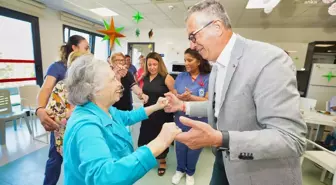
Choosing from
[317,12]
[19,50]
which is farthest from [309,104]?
[19,50]

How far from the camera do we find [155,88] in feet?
7.57

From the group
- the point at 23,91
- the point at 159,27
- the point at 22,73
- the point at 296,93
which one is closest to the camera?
the point at 296,93

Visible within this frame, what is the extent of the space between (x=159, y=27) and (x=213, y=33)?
607 centimetres

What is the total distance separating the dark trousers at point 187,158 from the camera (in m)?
2.17

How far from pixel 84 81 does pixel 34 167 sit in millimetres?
2235

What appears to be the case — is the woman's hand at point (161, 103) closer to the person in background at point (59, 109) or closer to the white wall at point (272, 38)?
the person in background at point (59, 109)

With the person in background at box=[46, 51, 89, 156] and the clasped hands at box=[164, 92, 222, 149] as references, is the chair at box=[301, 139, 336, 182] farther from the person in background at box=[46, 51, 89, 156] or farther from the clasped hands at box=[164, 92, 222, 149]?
the person in background at box=[46, 51, 89, 156]

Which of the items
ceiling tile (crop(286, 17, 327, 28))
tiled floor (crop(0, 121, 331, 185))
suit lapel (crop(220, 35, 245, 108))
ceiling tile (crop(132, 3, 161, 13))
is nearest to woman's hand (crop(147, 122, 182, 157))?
suit lapel (crop(220, 35, 245, 108))

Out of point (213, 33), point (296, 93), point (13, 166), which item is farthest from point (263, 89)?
point (13, 166)

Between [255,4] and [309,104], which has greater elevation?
[255,4]

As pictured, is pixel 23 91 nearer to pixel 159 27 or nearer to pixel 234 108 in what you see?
pixel 234 108

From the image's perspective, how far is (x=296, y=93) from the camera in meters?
0.71

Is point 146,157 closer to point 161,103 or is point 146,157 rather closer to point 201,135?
point 201,135

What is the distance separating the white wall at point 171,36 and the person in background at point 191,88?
424cm
